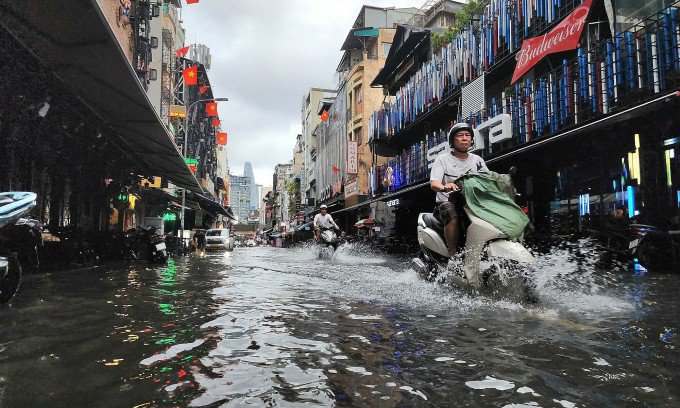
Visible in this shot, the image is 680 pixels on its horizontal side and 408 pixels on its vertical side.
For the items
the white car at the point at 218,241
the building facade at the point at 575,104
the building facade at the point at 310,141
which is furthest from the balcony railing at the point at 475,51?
the building facade at the point at 310,141

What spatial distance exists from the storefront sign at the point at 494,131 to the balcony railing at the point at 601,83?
279mm

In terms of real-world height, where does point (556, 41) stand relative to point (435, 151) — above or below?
above

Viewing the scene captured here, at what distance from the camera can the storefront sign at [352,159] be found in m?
32.8

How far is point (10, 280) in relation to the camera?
4.60 meters

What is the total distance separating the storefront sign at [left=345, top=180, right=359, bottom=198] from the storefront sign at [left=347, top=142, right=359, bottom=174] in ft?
2.75

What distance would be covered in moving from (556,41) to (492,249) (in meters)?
9.59

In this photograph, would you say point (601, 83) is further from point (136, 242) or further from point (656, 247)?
point (136, 242)

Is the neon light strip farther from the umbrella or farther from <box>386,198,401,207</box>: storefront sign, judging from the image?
the umbrella

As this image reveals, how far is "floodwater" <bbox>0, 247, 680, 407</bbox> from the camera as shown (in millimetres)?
1880

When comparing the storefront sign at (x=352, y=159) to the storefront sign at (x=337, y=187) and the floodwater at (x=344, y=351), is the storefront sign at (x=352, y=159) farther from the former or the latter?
the floodwater at (x=344, y=351)

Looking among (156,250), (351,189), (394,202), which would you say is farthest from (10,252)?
(351,189)

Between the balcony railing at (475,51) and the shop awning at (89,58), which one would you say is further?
the balcony railing at (475,51)

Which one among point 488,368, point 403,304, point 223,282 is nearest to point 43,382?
point 488,368

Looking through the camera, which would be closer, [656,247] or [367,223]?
[656,247]
